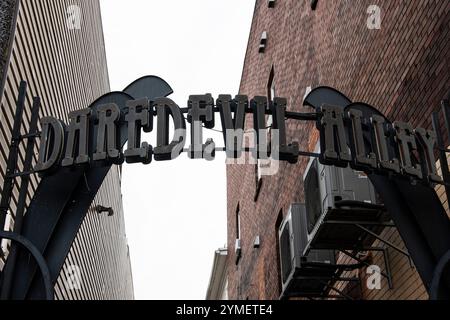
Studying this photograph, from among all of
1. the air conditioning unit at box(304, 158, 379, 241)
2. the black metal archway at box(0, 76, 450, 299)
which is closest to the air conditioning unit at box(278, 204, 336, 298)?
the air conditioning unit at box(304, 158, 379, 241)

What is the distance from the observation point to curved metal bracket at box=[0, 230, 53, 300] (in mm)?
4661

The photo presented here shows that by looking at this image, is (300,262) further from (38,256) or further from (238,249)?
(238,249)

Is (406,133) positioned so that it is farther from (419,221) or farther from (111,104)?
(111,104)

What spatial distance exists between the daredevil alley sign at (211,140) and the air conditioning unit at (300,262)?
10.8 feet

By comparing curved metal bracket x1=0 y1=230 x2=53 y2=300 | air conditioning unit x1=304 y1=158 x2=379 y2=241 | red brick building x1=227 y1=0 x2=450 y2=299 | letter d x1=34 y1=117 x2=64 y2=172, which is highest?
red brick building x1=227 y1=0 x2=450 y2=299

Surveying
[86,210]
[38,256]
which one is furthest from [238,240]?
[38,256]

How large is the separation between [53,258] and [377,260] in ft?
13.8

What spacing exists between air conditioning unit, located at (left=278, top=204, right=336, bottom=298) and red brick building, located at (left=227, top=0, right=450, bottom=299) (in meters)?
0.40

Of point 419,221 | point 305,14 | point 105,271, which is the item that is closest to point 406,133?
point 419,221

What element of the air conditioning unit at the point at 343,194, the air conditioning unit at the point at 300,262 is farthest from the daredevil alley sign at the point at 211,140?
the air conditioning unit at the point at 300,262

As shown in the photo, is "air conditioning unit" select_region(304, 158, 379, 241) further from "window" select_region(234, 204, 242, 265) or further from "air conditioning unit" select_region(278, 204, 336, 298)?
"window" select_region(234, 204, 242, 265)

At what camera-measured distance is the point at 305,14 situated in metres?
12.2

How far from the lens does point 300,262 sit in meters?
8.73

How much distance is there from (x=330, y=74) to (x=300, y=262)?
304cm
